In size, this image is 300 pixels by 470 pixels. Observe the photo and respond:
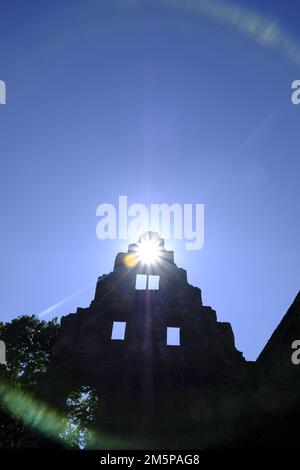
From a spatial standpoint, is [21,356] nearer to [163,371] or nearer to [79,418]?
[79,418]

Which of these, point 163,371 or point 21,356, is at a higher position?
point 21,356

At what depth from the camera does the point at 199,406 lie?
11.3m

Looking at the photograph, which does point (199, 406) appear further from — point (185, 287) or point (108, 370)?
point (185, 287)

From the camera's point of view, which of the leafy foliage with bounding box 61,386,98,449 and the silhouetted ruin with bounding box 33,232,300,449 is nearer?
the silhouetted ruin with bounding box 33,232,300,449

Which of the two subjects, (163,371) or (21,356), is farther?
(21,356)

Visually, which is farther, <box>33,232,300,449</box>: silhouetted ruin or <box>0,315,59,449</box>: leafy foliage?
<box>0,315,59,449</box>: leafy foliage

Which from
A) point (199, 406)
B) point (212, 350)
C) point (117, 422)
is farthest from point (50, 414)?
point (212, 350)

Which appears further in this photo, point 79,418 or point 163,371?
point 79,418

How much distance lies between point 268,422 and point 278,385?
3.22ft

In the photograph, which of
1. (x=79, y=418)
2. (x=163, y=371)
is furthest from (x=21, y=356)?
(x=163, y=371)

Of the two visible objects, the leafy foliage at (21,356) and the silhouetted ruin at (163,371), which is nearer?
the silhouetted ruin at (163,371)

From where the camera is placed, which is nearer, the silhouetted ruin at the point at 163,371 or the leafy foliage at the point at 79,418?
the silhouetted ruin at the point at 163,371
